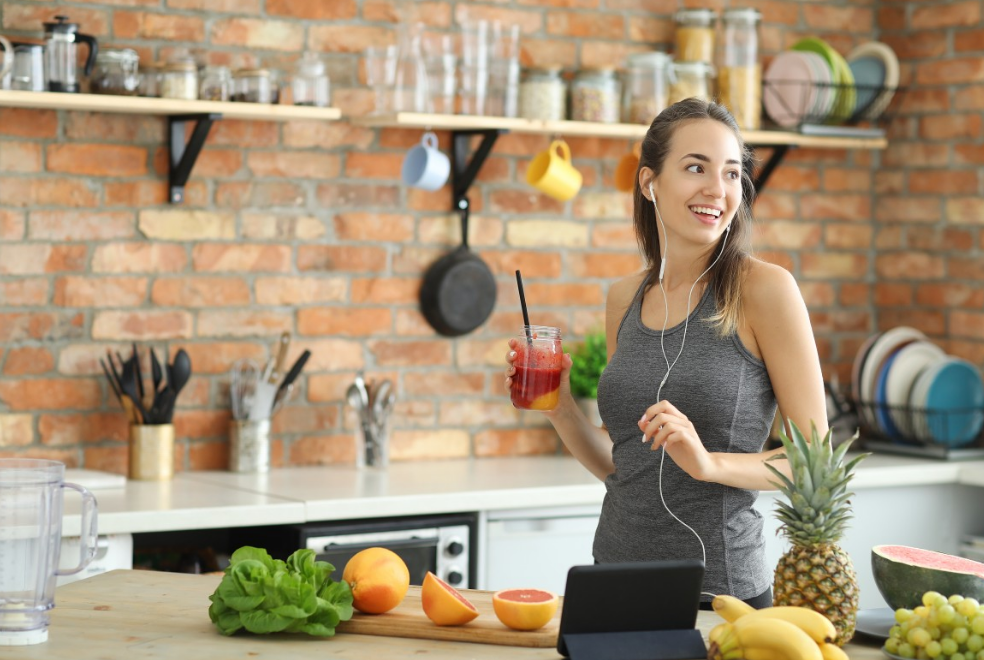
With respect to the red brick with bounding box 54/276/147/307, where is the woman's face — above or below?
above

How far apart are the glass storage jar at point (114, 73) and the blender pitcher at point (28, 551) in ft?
5.26

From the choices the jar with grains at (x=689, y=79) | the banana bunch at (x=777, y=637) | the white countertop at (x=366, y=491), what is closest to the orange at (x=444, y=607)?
the banana bunch at (x=777, y=637)

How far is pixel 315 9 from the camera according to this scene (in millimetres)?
3588

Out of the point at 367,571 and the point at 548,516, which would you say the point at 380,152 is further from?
the point at 367,571

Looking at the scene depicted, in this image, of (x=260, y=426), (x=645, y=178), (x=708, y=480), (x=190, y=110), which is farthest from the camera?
(x=260, y=426)

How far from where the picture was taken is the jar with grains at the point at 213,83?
10.7 feet

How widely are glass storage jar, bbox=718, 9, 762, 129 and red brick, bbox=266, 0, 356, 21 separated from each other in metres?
1.12

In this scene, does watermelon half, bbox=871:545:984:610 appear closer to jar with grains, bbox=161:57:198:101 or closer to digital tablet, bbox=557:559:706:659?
digital tablet, bbox=557:559:706:659

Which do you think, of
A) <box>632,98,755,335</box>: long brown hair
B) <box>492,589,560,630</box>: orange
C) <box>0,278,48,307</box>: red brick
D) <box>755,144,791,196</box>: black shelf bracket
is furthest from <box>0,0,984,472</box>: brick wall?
<box>492,589,560,630</box>: orange

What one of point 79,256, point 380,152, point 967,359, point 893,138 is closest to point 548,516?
point 380,152

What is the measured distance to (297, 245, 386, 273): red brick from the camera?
3.60 metres

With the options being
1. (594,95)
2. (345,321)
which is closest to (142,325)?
(345,321)

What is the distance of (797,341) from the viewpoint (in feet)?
7.07

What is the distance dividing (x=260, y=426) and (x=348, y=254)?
21.3 inches
